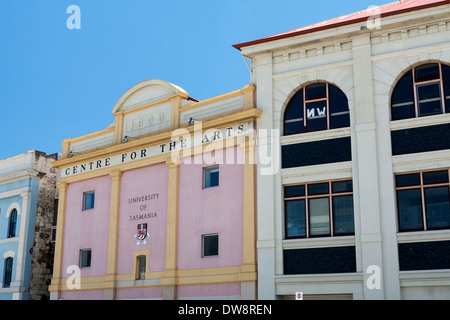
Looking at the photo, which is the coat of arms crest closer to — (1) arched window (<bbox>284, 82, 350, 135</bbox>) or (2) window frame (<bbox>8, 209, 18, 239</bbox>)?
(1) arched window (<bbox>284, 82, 350, 135</bbox>)

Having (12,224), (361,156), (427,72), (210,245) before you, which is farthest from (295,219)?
(12,224)

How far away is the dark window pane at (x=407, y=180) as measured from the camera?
21031 mm

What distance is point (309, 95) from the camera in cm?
2381

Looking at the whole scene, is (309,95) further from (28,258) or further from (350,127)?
(28,258)

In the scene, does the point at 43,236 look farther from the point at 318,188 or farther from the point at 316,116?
the point at 316,116

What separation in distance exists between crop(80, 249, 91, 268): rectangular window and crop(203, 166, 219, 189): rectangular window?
25.0 feet

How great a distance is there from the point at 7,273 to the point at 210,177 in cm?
1604

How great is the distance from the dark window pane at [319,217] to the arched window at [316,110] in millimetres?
2814

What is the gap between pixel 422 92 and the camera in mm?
21688

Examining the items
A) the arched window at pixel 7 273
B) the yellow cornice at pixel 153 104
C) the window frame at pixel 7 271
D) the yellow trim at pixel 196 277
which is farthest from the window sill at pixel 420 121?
the arched window at pixel 7 273

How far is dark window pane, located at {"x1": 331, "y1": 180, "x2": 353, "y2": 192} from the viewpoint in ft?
72.3

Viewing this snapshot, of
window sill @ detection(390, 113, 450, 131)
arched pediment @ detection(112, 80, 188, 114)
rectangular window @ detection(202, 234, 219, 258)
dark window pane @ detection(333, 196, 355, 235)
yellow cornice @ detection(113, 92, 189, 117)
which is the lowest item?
rectangular window @ detection(202, 234, 219, 258)

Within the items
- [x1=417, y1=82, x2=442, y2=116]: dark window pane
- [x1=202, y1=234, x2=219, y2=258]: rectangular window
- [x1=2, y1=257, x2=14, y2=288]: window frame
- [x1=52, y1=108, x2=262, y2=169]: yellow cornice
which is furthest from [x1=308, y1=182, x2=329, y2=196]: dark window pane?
[x1=2, y1=257, x2=14, y2=288]: window frame

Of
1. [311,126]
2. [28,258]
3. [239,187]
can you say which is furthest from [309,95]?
[28,258]
